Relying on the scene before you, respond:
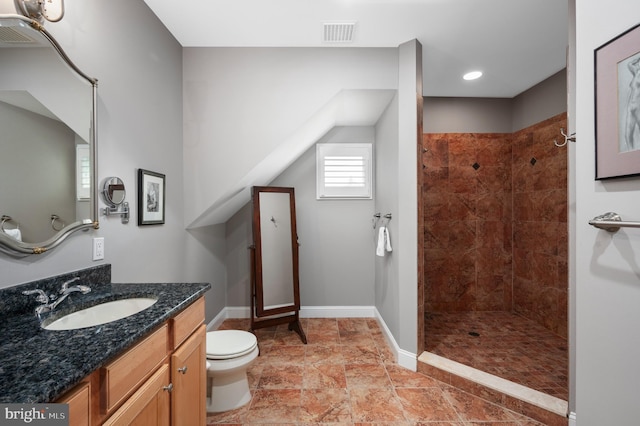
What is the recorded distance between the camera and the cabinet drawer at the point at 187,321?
1.15m

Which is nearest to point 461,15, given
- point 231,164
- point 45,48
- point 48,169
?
point 231,164

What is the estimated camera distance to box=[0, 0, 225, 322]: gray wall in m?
1.31

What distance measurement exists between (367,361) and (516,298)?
6.97 ft

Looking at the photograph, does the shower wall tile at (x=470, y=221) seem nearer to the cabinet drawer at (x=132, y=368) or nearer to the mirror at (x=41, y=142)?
the cabinet drawer at (x=132, y=368)

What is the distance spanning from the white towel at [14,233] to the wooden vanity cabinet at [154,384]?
650mm

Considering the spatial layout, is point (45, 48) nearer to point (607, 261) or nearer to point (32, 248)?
point (32, 248)

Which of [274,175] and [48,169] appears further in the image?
[274,175]

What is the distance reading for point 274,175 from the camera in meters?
3.13

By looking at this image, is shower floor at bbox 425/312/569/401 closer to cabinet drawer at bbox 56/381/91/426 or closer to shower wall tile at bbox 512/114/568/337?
shower wall tile at bbox 512/114/568/337

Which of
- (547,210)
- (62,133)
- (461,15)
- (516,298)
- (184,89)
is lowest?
(516,298)

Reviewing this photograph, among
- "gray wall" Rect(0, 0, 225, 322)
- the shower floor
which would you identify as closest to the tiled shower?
the shower floor

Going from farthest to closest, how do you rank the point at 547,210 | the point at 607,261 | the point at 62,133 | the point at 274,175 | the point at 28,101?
the point at 274,175 → the point at 547,210 → the point at 62,133 → the point at 28,101 → the point at 607,261

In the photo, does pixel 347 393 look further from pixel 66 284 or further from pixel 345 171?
pixel 345 171

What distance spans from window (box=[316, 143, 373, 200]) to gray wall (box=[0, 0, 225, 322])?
154 centimetres
